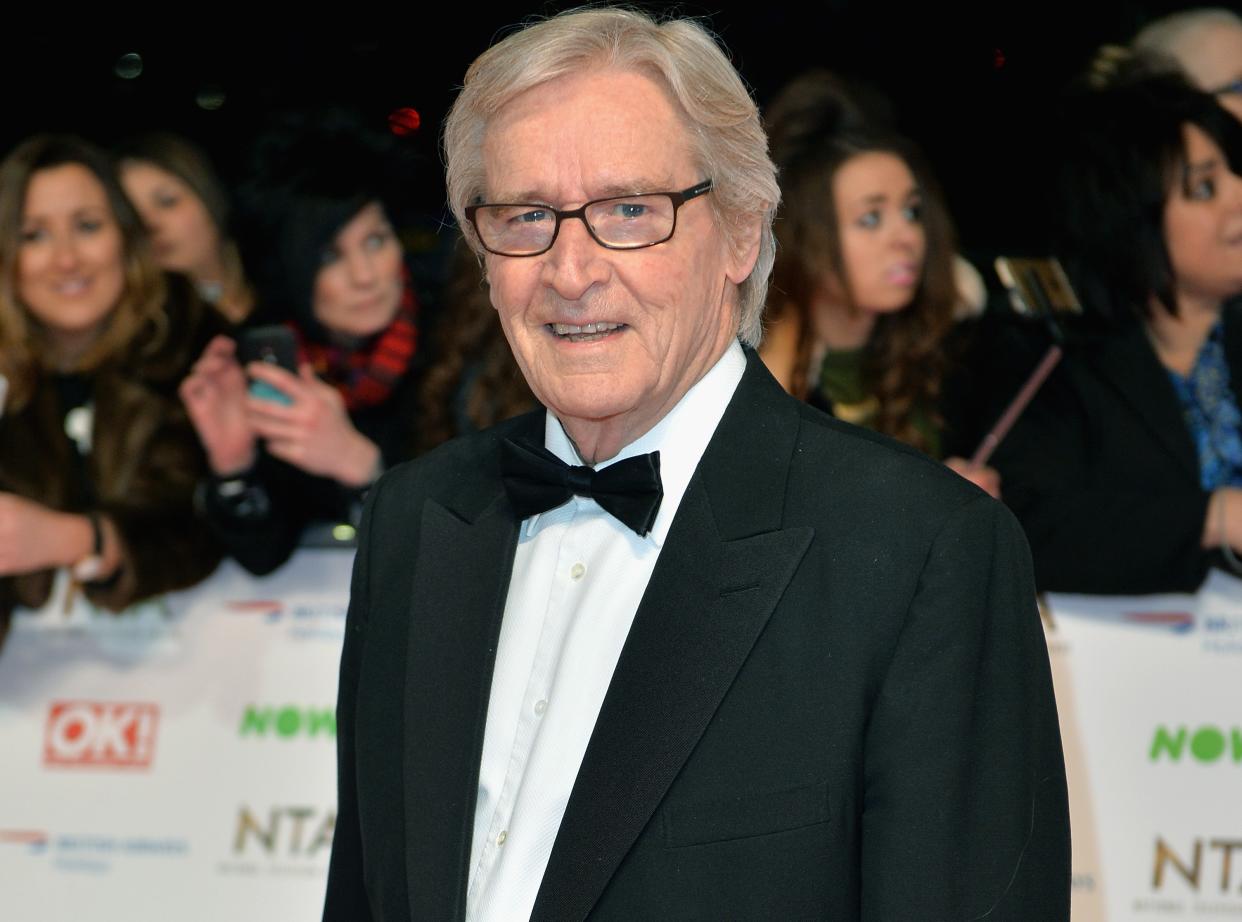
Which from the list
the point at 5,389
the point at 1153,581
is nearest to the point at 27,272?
the point at 5,389

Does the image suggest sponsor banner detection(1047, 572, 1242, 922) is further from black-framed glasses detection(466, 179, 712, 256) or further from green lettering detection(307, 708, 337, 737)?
black-framed glasses detection(466, 179, 712, 256)

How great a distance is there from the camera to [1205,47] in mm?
3406

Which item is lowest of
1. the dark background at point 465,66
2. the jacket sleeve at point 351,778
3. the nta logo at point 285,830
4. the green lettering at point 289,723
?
the nta logo at point 285,830

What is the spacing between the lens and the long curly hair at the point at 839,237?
3.47 metres

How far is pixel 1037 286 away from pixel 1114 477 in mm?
463

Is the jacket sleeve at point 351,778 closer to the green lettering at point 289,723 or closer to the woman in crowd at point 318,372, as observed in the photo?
the woman in crowd at point 318,372

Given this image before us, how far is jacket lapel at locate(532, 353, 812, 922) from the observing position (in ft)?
4.78

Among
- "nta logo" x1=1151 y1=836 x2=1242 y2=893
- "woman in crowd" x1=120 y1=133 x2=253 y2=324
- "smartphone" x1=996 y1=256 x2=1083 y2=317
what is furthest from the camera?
"woman in crowd" x1=120 y1=133 x2=253 y2=324

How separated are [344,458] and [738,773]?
7.69ft

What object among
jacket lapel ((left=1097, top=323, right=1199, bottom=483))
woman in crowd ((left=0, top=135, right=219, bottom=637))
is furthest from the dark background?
jacket lapel ((left=1097, top=323, right=1199, bottom=483))

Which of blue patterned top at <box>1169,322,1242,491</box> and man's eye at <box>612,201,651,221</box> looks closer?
man's eye at <box>612,201,651,221</box>

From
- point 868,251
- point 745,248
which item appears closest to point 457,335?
point 868,251

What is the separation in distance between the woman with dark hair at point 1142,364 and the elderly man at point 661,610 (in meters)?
1.79

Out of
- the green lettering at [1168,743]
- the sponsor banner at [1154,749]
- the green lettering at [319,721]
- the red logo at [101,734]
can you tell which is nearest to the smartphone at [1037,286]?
the sponsor banner at [1154,749]
